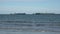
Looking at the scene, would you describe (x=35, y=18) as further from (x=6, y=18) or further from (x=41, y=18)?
(x=6, y=18)

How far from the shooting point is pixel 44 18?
69.4ft

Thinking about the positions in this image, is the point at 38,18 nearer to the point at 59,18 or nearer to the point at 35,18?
the point at 35,18

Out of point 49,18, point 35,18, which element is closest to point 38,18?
point 35,18

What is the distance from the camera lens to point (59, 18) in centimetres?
2025

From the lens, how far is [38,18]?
2089cm

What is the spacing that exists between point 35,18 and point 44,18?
1354mm

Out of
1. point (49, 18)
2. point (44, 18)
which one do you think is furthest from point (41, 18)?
point (49, 18)

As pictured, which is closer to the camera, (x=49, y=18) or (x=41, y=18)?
(x=49, y=18)

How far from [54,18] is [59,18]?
2.78 feet

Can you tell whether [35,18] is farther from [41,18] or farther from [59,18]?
[59,18]

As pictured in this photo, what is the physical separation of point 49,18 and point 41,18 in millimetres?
1774

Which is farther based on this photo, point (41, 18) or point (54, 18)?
point (41, 18)

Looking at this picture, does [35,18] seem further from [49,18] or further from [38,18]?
[49,18]

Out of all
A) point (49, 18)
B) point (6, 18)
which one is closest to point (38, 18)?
point (49, 18)
